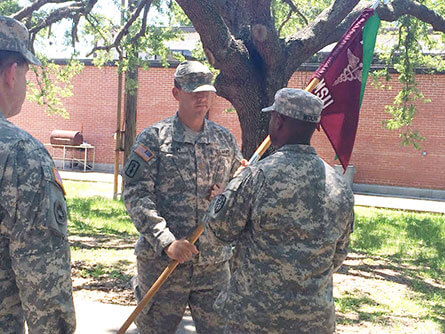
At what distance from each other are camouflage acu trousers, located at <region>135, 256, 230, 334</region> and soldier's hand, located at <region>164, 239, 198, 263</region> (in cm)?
20

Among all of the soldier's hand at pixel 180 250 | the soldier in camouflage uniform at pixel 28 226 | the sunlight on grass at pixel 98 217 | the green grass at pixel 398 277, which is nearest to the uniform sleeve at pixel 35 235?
the soldier in camouflage uniform at pixel 28 226

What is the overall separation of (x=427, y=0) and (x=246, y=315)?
907 cm

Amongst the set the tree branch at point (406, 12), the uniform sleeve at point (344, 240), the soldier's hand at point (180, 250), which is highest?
the tree branch at point (406, 12)

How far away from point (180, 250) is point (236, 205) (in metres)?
0.56

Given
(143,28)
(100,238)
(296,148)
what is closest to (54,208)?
(296,148)

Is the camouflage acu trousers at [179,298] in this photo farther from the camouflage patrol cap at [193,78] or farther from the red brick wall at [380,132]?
the red brick wall at [380,132]

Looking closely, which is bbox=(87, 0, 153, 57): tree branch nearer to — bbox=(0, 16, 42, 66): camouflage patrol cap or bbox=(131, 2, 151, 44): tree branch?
bbox=(131, 2, 151, 44): tree branch

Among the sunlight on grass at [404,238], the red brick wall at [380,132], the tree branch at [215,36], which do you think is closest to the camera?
the tree branch at [215,36]

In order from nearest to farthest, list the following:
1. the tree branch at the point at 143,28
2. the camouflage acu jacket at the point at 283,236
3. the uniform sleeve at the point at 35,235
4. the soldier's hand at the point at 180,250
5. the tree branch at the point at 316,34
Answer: the uniform sleeve at the point at 35,235, the camouflage acu jacket at the point at 283,236, the soldier's hand at the point at 180,250, the tree branch at the point at 316,34, the tree branch at the point at 143,28

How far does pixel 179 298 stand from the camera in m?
2.90

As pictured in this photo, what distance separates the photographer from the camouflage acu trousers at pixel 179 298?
114 inches

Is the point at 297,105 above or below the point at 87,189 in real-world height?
above

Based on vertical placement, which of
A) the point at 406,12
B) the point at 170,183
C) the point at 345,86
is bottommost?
the point at 170,183

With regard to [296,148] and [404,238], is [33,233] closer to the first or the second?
[296,148]
